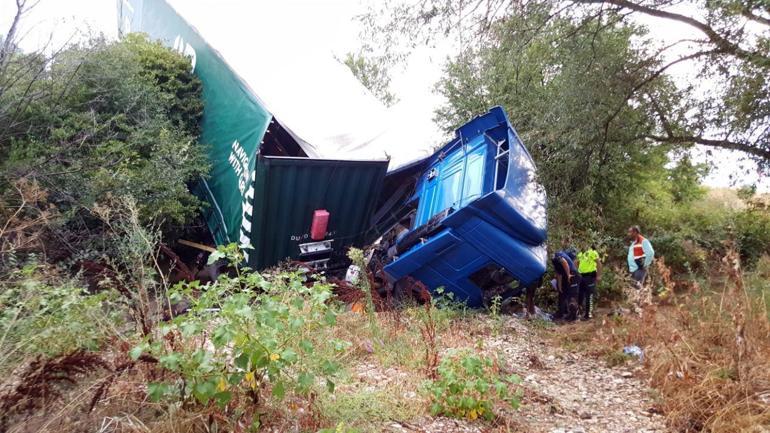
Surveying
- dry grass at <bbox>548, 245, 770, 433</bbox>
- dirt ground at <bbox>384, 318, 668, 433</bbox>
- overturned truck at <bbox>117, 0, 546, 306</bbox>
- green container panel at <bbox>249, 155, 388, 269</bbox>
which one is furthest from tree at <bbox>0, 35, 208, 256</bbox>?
dry grass at <bbox>548, 245, 770, 433</bbox>

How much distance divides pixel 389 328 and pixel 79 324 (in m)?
2.61

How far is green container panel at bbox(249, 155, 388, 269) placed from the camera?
5758 millimetres

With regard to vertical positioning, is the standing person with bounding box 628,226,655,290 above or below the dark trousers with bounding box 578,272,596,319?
above

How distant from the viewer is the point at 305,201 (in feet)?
20.3

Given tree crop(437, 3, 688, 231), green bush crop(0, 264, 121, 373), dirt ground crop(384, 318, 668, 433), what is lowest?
dirt ground crop(384, 318, 668, 433)

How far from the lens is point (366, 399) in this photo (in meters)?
Result: 2.90

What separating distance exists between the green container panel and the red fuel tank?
7 cm

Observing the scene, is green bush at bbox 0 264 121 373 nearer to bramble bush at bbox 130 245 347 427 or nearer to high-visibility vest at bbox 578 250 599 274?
bramble bush at bbox 130 245 347 427

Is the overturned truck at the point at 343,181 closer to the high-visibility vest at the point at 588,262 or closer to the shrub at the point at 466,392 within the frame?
the high-visibility vest at the point at 588,262

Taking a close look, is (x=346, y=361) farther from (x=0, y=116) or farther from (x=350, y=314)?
(x=0, y=116)

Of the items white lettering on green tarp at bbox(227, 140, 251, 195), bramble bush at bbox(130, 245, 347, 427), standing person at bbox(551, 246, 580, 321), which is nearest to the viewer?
bramble bush at bbox(130, 245, 347, 427)

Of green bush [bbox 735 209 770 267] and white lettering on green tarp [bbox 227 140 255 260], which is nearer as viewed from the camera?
white lettering on green tarp [bbox 227 140 255 260]

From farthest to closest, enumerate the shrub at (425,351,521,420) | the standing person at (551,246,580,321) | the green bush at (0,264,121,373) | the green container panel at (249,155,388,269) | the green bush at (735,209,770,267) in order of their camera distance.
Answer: the green bush at (735,209,770,267) < the standing person at (551,246,580,321) < the green container panel at (249,155,388,269) < the shrub at (425,351,521,420) < the green bush at (0,264,121,373)

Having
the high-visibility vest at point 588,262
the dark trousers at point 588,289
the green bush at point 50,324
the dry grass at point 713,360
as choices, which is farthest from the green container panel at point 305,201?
the dry grass at point 713,360
